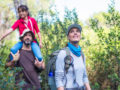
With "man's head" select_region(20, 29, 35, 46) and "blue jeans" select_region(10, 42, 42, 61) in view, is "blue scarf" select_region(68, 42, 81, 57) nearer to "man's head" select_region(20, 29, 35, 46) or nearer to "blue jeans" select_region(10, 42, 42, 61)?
"blue jeans" select_region(10, 42, 42, 61)

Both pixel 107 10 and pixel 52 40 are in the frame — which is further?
pixel 52 40

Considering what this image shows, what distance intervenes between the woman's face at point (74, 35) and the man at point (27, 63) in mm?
1416

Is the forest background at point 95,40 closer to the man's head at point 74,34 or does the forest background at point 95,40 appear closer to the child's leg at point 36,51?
the child's leg at point 36,51

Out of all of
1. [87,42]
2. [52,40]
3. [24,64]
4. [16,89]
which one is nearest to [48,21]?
[52,40]

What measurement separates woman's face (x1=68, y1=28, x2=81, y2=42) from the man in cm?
142

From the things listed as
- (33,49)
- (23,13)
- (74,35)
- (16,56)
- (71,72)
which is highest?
(23,13)

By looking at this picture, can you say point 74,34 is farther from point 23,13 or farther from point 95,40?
point 95,40

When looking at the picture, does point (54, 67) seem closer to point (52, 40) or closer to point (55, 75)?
point (55, 75)

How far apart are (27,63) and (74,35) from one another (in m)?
1.61

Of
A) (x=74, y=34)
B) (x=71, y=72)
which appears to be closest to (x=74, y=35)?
(x=74, y=34)

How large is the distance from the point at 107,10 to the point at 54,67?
3322 mm

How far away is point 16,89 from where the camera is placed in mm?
3738

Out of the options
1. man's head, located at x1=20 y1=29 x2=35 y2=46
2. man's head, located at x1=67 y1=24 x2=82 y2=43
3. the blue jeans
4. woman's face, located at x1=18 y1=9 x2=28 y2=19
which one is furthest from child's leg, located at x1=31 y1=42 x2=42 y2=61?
man's head, located at x1=67 y1=24 x2=82 y2=43

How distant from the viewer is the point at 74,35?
335 centimetres
